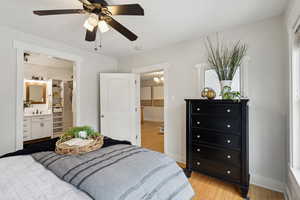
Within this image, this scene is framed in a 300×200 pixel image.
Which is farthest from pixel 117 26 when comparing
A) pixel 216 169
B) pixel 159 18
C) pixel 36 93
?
pixel 36 93

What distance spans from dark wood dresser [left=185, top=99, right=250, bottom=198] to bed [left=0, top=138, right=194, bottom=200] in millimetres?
972

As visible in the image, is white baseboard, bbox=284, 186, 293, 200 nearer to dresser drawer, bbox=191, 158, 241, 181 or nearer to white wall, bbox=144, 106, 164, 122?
dresser drawer, bbox=191, 158, 241, 181

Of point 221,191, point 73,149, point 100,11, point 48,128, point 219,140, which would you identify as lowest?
point 221,191

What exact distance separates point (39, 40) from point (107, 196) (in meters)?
2.95

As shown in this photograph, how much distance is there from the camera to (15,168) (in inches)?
42.4

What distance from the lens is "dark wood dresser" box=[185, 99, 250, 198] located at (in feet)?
6.23

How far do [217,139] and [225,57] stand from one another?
1.33 metres

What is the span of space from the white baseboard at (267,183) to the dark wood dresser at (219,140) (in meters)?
0.41

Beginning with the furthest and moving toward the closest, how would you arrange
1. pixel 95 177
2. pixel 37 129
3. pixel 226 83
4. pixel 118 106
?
pixel 37 129 < pixel 118 106 < pixel 226 83 < pixel 95 177

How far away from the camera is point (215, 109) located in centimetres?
211

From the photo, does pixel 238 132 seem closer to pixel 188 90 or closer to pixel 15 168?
pixel 188 90

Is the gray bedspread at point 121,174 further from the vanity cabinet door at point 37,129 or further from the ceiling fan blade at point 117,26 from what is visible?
the vanity cabinet door at point 37,129

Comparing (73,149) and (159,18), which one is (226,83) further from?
(73,149)

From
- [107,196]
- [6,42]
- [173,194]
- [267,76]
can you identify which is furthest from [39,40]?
[267,76]
